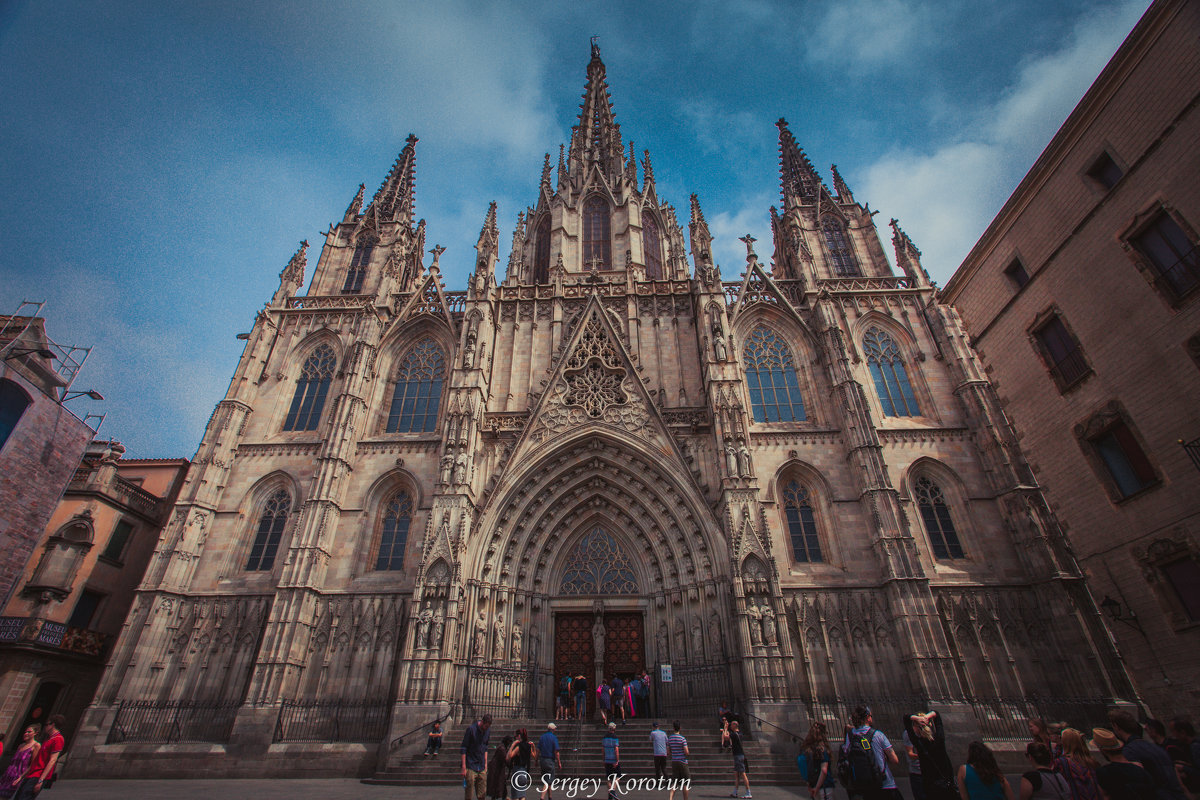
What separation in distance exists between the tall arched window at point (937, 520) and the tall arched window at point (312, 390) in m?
21.5

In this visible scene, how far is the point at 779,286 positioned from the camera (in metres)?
23.1

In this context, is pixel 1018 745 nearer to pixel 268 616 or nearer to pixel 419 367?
pixel 268 616

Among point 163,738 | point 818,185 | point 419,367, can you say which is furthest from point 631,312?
point 163,738

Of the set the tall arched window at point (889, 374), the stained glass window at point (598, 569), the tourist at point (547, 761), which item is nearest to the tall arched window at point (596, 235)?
the tall arched window at point (889, 374)

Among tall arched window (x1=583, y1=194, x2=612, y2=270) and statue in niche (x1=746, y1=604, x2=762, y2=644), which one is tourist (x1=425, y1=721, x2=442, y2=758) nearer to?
statue in niche (x1=746, y1=604, x2=762, y2=644)

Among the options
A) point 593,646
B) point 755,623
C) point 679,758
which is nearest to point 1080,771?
point 679,758

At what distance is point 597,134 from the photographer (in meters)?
32.1

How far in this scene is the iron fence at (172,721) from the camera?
47.2ft

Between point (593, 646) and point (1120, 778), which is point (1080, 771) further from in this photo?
point (593, 646)

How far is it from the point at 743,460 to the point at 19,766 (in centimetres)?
1489

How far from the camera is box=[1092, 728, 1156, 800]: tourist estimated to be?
3.85 metres

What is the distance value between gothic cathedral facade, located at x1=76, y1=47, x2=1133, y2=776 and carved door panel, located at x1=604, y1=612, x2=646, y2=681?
91 mm

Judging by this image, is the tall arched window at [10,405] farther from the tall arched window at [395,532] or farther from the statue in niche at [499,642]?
the statue in niche at [499,642]

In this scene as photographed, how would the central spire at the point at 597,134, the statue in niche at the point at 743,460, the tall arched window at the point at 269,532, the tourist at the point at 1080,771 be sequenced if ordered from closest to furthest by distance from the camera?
the tourist at the point at 1080,771
the statue in niche at the point at 743,460
the tall arched window at the point at 269,532
the central spire at the point at 597,134
